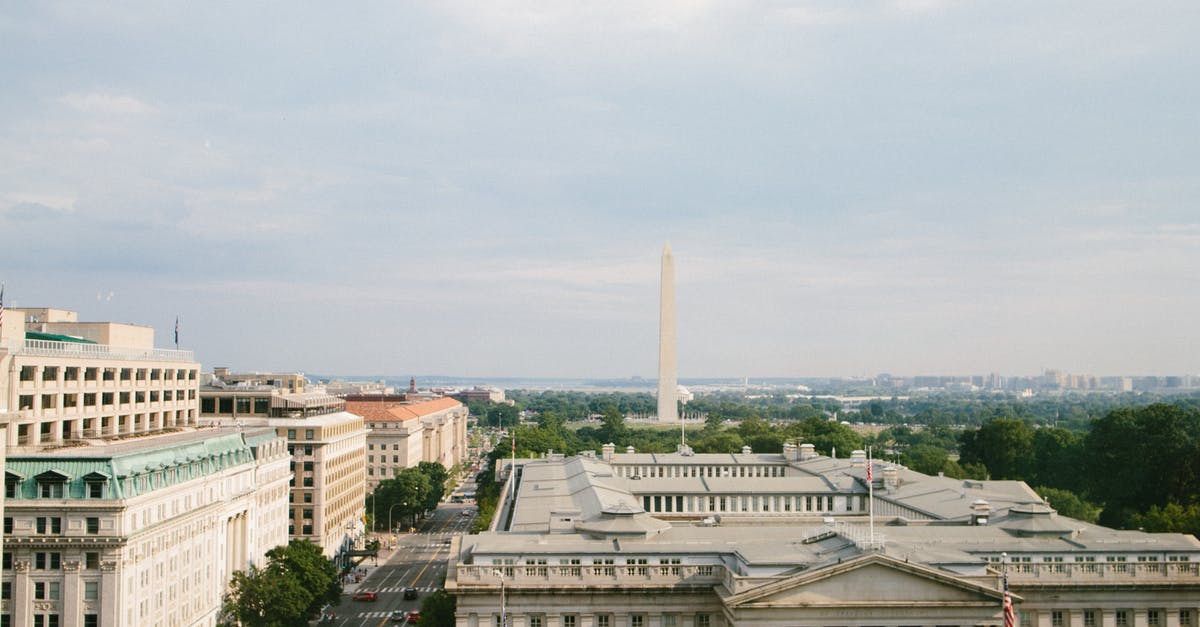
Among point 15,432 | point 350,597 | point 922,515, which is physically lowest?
point 350,597

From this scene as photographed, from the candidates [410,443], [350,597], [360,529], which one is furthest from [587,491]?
[410,443]

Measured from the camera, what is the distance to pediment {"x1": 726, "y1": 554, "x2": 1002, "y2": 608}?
55.9 metres

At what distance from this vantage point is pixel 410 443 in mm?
192875

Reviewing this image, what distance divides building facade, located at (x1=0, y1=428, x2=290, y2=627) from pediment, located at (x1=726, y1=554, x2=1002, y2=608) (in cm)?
4208

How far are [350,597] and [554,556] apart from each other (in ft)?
205

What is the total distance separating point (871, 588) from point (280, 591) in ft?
174

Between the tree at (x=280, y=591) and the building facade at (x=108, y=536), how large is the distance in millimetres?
3275

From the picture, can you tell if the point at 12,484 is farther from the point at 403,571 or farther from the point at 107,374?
the point at 403,571

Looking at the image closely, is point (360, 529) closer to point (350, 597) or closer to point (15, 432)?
point (350, 597)

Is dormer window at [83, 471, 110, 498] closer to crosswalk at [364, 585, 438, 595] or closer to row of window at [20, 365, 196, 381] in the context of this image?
row of window at [20, 365, 196, 381]

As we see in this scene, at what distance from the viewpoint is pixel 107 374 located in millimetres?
91312

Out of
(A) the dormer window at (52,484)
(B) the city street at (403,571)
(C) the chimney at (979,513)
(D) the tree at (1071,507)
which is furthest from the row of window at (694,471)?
(A) the dormer window at (52,484)

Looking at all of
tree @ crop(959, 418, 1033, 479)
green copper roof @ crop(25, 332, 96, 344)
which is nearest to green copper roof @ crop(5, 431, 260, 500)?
green copper roof @ crop(25, 332, 96, 344)

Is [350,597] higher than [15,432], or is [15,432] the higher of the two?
[15,432]
